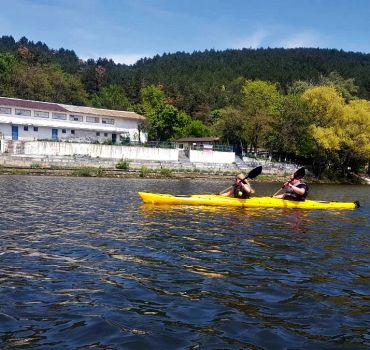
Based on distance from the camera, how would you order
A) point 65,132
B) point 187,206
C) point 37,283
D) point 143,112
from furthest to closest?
1. point 143,112
2. point 65,132
3. point 187,206
4. point 37,283

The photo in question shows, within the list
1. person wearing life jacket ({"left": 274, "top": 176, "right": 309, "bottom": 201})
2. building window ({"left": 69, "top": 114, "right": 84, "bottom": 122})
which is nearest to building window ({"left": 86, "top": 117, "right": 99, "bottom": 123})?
building window ({"left": 69, "top": 114, "right": 84, "bottom": 122})

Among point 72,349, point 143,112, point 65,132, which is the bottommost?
point 72,349

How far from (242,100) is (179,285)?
239 ft

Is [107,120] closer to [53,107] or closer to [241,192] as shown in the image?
[53,107]

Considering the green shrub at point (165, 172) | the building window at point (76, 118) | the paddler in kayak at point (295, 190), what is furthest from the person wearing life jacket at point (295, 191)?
the building window at point (76, 118)

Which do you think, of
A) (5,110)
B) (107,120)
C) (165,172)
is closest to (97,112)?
(107,120)

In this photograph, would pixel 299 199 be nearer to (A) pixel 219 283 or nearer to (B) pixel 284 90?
(A) pixel 219 283

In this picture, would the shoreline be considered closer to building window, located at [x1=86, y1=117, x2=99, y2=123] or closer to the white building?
the white building

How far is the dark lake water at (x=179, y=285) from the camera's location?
625 cm

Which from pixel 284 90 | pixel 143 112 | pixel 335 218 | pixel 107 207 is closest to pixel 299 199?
pixel 335 218

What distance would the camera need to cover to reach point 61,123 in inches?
2579

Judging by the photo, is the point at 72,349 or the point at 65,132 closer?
the point at 72,349

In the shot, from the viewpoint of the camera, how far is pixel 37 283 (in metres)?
8.21

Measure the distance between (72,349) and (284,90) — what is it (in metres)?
128
